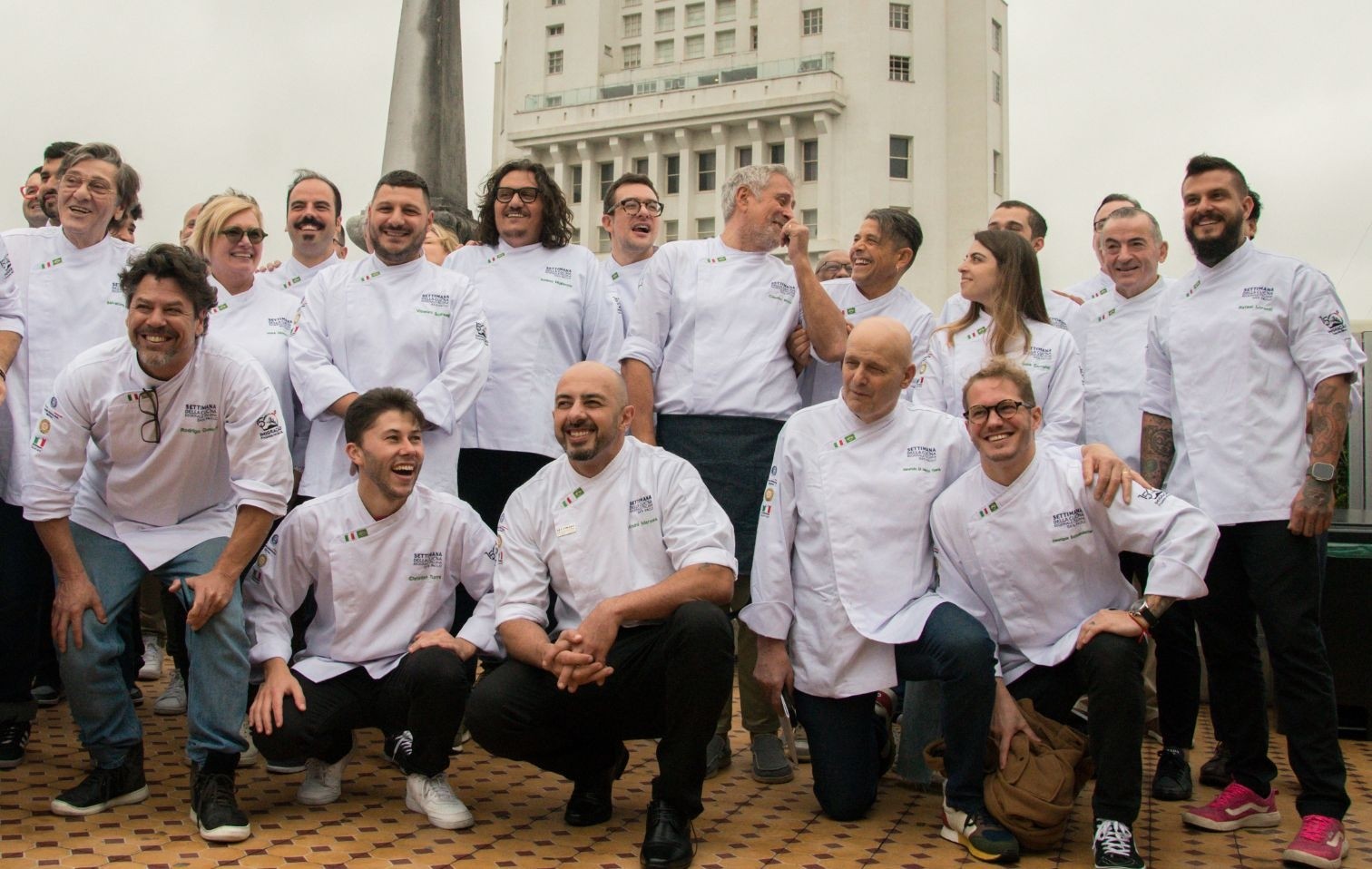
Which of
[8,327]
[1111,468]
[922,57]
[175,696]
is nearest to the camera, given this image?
[1111,468]

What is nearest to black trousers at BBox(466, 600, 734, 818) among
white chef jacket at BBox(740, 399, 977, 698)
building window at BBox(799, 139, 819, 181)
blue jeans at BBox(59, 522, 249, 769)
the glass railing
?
white chef jacket at BBox(740, 399, 977, 698)

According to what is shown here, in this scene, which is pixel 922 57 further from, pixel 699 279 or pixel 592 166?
pixel 699 279

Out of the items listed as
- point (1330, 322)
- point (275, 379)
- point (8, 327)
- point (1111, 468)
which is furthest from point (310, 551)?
point (1330, 322)

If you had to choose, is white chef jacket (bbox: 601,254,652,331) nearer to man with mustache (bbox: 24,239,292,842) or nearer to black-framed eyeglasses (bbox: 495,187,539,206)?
black-framed eyeglasses (bbox: 495,187,539,206)

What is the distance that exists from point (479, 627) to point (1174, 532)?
2294 mm

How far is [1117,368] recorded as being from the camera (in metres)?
5.64

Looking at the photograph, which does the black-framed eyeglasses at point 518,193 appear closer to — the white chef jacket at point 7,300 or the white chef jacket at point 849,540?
the white chef jacket at point 849,540

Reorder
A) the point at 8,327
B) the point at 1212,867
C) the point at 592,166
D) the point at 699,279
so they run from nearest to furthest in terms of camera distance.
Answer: the point at 1212,867 → the point at 8,327 → the point at 699,279 → the point at 592,166

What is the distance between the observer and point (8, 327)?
5004 millimetres

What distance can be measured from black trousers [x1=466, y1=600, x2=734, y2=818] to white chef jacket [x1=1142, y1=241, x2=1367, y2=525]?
5.80ft

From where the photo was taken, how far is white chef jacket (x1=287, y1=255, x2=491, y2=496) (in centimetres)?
511

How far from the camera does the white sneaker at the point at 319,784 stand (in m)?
4.50

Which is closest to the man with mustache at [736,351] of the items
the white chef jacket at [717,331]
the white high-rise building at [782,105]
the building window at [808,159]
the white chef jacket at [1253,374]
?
the white chef jacket at [717,331]

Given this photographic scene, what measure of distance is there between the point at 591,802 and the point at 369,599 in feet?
3.37
